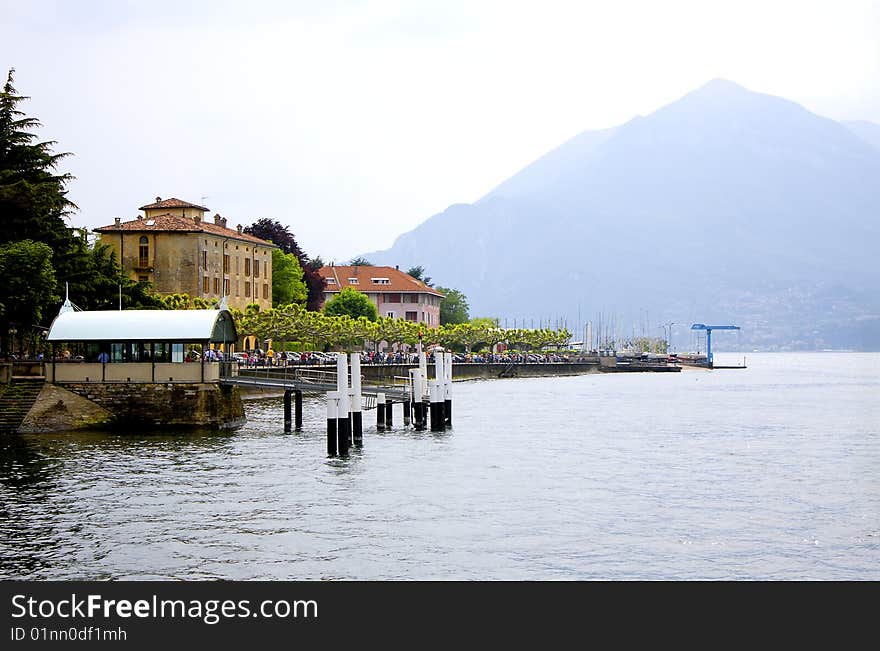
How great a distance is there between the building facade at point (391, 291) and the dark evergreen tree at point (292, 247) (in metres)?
26.2

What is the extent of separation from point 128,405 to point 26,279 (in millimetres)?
8407

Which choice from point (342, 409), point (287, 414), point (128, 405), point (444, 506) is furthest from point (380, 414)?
point (444, 506)

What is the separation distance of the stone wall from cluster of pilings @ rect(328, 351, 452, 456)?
500 cm

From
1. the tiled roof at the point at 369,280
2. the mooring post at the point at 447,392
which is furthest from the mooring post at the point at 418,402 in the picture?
the tiled roof at the point at 369,280

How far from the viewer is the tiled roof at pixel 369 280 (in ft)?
577

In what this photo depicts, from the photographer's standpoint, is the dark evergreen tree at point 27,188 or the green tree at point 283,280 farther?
the green tree at point 283,280

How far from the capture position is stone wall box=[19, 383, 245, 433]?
54750mm

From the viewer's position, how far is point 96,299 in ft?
236

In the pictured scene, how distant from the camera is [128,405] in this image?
55500 millimetres

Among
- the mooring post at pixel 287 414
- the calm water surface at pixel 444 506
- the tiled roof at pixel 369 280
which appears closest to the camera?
the calm water surface at pixel 444 506

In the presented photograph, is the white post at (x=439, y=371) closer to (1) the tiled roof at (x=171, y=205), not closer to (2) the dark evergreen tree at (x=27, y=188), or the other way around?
(2) the dark evergreen tree at (x=27, y=188)

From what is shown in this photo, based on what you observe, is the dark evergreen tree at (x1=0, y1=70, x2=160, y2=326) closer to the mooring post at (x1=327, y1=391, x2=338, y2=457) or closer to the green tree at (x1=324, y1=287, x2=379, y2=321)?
the mooring post at (x1=327, y1=391, x2=338, y2=457)

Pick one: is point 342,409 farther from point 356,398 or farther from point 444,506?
point 444,506
